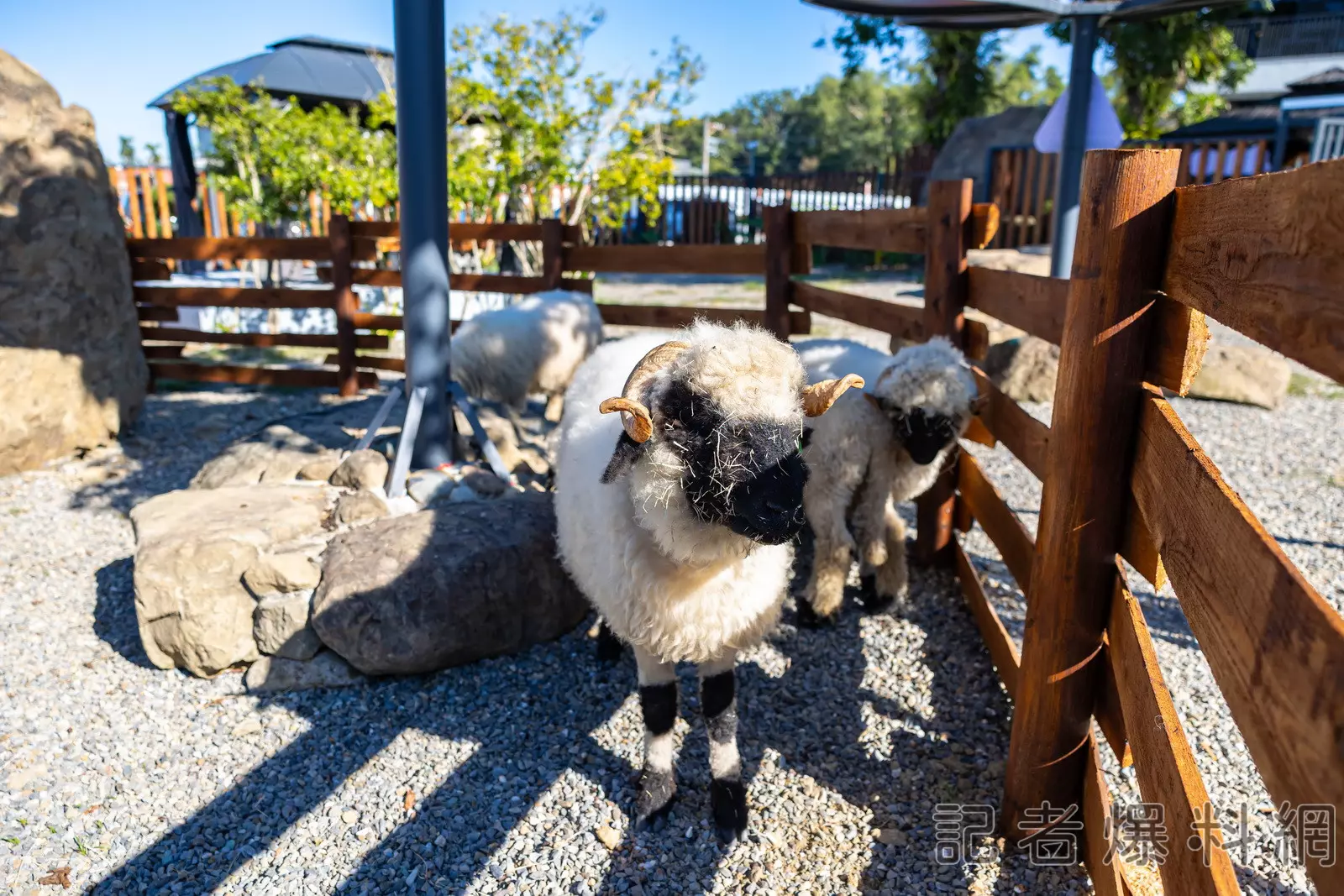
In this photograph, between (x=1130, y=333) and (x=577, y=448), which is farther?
(x=577, y=448)

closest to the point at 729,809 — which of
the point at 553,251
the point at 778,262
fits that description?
the point at 778,262

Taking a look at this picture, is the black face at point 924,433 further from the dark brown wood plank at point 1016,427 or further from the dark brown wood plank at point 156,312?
the dark brown wood plank at point 156,312

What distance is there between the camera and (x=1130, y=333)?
2082 millimetres

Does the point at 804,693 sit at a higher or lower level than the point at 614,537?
lower

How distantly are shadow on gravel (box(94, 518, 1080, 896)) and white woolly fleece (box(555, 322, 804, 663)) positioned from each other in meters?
0.62

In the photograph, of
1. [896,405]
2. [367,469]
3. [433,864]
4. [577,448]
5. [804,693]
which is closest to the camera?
[433,864]

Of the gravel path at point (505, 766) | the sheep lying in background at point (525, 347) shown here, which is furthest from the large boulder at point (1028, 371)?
the sheep lying in background at point (525, 347)

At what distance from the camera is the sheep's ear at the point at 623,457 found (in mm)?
2500

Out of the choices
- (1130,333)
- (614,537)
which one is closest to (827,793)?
(614,537)

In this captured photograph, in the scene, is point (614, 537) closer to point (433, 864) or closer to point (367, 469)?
point (433, 864)

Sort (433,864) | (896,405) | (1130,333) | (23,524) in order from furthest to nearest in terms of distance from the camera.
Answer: (23,524) < (896,405) < (433,864) < (1130,333)

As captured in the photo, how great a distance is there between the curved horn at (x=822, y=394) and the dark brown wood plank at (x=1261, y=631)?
34.1 inches

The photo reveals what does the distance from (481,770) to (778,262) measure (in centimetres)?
386

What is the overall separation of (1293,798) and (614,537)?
6.43 ft
